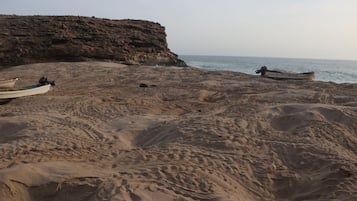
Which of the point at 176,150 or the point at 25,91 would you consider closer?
the point at 176,150

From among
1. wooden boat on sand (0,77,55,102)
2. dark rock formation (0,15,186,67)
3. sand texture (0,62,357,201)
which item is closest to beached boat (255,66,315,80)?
sand texture (0,62,357,201)

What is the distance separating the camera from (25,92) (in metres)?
8.90

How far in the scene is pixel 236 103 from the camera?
7828 millimetres

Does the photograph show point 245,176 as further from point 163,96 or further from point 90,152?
point 163,96

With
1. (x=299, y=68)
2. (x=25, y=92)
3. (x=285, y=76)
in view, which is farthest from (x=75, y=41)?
(x=299, y=68)

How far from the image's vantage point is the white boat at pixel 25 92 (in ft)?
27.7

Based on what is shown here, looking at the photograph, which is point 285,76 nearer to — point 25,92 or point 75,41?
point 25,92

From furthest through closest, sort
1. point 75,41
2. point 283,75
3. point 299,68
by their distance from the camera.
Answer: point 299,68 → point 75,41 → point 283,75

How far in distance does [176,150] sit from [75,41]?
1734cm

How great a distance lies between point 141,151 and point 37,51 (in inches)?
671

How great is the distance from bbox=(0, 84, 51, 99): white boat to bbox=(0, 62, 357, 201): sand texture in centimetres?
27

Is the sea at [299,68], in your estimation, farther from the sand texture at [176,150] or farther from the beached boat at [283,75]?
the sand texture at [176,150]

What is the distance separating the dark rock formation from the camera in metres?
20.3

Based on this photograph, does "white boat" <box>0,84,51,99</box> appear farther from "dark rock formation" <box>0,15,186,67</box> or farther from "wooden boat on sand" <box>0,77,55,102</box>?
"dark rock formation" <box>0,15,186,67</box>
